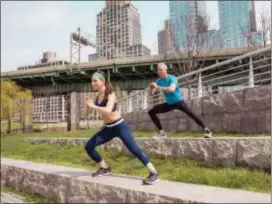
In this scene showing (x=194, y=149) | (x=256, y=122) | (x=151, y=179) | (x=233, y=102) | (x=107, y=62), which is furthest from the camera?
(x=107, y=62)

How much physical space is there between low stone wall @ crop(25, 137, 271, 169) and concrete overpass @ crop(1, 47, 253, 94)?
94.9 feet

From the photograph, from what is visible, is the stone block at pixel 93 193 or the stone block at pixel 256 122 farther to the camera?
the stone block at pixel 256 122

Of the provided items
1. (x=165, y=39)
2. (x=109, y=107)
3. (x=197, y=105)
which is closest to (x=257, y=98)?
(x=197, y=105)

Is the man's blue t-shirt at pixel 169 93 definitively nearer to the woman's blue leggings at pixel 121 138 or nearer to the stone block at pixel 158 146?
the stone block at pixel 158 146

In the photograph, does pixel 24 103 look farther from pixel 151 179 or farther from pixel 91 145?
pixel 151 179

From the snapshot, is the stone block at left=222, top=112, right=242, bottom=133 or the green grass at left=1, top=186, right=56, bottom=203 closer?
the green grass at left=1, top=186, right=56, bottom=203

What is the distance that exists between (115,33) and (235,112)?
37178 mm

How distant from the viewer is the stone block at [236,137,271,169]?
17.6 ft

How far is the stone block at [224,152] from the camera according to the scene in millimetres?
5891

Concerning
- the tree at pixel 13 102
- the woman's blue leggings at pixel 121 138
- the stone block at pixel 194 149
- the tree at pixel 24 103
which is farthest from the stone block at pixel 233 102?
the tree at pixel 24 103

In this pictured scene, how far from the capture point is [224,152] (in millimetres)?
6012

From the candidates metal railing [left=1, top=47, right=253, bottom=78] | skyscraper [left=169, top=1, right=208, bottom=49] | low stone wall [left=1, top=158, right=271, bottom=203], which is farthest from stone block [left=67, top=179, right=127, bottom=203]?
metal railing [left=1, top=47, right=253, bottom=78]

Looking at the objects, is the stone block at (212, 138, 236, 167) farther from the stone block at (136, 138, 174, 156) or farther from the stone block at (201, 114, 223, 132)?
the stone block at (201, 114, 223, 132)

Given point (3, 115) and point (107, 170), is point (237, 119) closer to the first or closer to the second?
point (107, 170)
